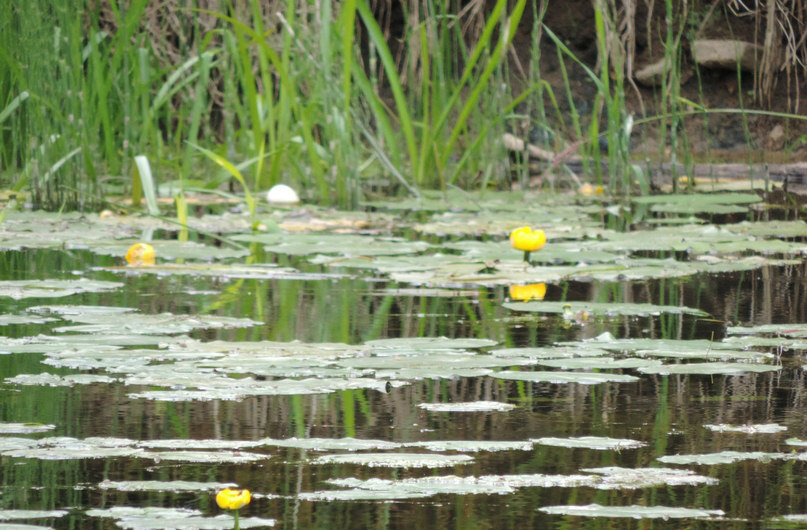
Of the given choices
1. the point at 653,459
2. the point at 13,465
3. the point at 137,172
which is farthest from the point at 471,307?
the point at 137,172

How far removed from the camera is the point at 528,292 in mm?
2680

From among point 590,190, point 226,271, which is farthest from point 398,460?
point 590,190

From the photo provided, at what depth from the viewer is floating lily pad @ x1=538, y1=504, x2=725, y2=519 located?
117 cm

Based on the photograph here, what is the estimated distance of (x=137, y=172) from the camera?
4.20 meters

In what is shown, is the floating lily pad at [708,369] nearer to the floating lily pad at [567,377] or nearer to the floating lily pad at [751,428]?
the floating lily pad at [567,377]

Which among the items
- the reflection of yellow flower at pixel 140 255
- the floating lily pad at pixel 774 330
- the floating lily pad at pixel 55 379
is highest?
the reflection of yellow flower at pixel 140 255

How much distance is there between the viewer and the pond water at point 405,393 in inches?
48.4

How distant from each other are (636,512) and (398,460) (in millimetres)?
276

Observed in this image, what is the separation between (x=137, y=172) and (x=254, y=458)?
2950 mm

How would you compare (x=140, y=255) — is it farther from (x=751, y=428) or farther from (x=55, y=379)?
(x=751, y=428)

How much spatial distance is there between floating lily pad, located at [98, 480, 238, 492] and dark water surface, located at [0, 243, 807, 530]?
2cm

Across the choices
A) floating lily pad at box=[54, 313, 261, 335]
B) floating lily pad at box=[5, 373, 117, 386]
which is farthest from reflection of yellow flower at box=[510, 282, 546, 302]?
floating lily pad at box=[5, 373, 117, 386]

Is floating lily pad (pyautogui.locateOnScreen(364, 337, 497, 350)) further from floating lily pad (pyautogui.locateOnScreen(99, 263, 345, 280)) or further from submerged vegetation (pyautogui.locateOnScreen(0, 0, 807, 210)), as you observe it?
submerged vegetation (pyautogui.locateOnScreen(0, 0, 807, 210))

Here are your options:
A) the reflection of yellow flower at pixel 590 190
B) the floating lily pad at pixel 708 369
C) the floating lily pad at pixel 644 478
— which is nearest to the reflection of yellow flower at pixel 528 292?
the floating lily pad at pixel 708 369
